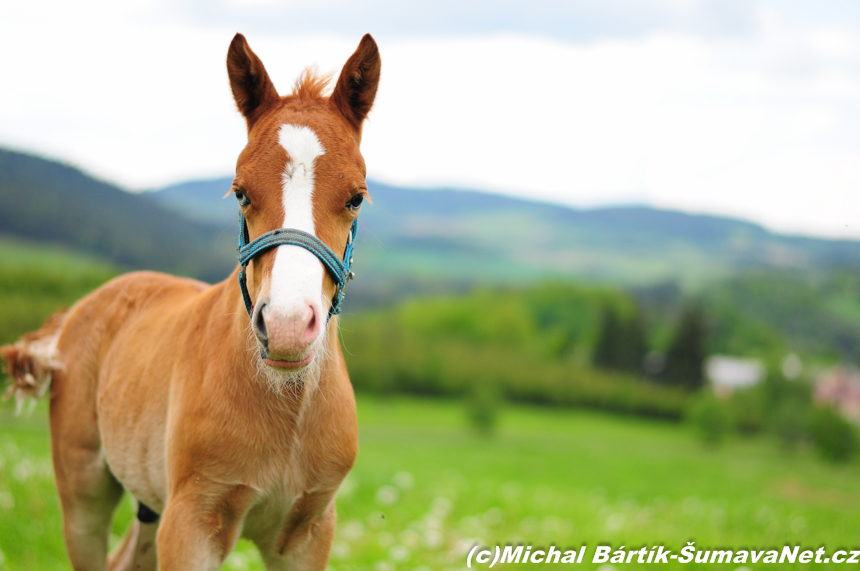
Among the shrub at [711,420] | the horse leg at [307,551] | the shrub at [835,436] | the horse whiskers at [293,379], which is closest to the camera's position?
the horse whiskers at [293,379]

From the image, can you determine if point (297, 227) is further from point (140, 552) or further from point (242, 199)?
point (140, 552)

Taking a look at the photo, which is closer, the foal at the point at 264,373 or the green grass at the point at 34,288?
the foal at the point at 264,373

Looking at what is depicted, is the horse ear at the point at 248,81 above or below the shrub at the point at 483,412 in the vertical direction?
above

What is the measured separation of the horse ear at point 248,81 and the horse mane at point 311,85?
0.34 feet

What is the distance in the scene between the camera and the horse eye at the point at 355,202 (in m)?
2.53

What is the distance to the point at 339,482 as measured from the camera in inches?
112

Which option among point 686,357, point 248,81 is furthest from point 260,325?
point 686,357

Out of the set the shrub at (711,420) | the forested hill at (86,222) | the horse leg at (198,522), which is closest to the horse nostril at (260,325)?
the horse leg at (198,522)

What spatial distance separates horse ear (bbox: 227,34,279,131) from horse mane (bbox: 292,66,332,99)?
0.10 m

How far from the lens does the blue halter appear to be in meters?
2.26

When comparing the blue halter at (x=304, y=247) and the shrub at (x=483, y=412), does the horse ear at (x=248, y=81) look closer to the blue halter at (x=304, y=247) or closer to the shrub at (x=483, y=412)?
the blue halter at (x=304, y=247)

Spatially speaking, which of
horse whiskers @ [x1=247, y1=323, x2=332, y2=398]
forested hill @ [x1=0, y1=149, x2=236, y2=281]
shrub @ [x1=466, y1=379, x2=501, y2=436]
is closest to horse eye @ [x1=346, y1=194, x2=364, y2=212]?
horse whiskers @ [x1=247, y1=323, x2=332, y2=398]

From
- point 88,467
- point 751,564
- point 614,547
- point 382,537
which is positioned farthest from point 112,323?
point 751,564

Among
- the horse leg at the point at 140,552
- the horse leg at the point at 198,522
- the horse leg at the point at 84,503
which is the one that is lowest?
the horse leg at the point at 140,552
